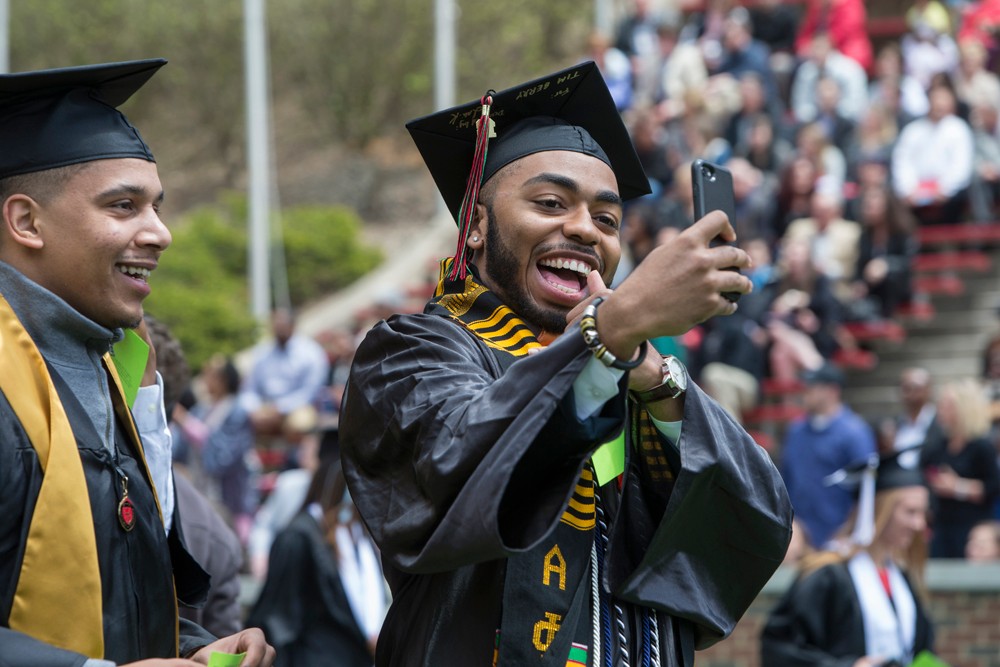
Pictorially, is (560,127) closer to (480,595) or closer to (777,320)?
(480,595)

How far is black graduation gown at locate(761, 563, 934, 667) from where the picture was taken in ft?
23.6

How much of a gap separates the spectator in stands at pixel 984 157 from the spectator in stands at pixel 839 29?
2.96 meters

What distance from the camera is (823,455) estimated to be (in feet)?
35.3

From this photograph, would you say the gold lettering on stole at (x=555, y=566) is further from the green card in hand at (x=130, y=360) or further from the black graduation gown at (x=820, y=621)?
the black graduation gown at (x=820, y=621)

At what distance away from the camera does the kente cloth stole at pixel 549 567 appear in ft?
11.0

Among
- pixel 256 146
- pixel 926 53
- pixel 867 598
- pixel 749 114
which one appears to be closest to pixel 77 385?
pixel 867 598

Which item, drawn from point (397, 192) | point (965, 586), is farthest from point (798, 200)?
point (397, 192)

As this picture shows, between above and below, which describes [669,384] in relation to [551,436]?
above

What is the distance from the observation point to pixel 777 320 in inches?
490

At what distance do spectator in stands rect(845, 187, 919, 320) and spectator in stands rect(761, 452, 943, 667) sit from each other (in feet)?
20.4

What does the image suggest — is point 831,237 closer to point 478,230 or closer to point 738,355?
point 738,355

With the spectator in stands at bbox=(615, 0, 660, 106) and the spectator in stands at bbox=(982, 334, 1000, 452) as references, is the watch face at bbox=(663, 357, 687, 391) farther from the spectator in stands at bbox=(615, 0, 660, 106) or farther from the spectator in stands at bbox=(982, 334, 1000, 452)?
the spectator in stands at bbox=(615, 0, 660, 106)

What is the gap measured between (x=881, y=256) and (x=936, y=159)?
1296 millimetres

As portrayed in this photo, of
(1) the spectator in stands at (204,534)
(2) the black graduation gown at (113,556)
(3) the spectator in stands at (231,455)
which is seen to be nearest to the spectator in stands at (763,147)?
(3) the spectator in stands at (231,455)
